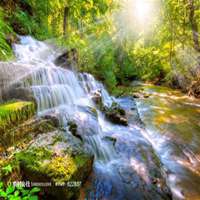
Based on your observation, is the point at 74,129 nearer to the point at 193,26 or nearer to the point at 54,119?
the point at 54,119

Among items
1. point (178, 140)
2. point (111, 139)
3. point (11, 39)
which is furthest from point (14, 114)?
point (11, 39)

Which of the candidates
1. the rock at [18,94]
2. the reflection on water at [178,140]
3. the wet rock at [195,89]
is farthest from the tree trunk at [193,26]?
the rock at [18,94]

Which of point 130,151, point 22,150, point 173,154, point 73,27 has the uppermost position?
point 73,27

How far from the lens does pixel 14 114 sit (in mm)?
3549

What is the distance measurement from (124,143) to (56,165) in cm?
217

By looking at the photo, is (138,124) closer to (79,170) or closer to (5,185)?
(79,170)

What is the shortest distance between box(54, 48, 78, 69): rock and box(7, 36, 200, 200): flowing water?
78cm

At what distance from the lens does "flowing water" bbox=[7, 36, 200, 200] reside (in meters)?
3.20

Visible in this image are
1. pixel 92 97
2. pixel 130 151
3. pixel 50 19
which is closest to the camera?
pixel 130 151

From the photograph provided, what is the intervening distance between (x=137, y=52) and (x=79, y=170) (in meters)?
23.7

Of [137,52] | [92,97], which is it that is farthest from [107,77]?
[137,52]

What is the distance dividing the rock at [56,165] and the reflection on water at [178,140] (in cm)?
173

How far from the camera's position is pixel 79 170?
289 centimetres

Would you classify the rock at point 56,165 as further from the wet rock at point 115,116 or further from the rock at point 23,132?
the wet rock at point 115,116
